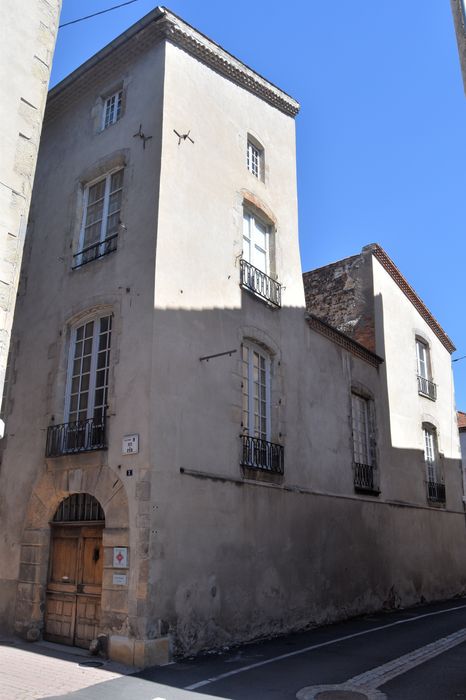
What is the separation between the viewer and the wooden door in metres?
8.71

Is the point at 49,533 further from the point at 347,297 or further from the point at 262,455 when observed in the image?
the point at 347,297

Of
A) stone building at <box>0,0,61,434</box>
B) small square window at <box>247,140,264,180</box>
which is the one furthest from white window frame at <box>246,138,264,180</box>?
stone building at <box>0,0,61,434</box>

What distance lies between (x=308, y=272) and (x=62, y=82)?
8825 millimetres

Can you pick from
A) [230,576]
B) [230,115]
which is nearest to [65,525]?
[230,576]

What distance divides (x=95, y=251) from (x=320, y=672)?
7257 millimetres

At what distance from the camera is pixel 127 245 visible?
982 centimetres

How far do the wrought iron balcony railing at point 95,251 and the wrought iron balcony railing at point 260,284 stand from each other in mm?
2330

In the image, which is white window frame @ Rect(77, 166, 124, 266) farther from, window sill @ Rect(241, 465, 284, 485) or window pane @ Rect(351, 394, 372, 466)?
window pane @ Rect(351, 394, 372, 466)

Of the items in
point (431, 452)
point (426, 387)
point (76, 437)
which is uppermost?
point (426, 387)

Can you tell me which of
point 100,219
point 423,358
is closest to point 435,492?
Answer: point 423,358

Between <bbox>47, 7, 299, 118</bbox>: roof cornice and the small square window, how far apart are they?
1216 millimetres

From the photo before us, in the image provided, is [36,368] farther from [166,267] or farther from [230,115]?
[230,115]

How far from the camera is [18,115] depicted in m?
5.68

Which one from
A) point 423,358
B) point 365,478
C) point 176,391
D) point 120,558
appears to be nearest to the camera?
point 120,558
